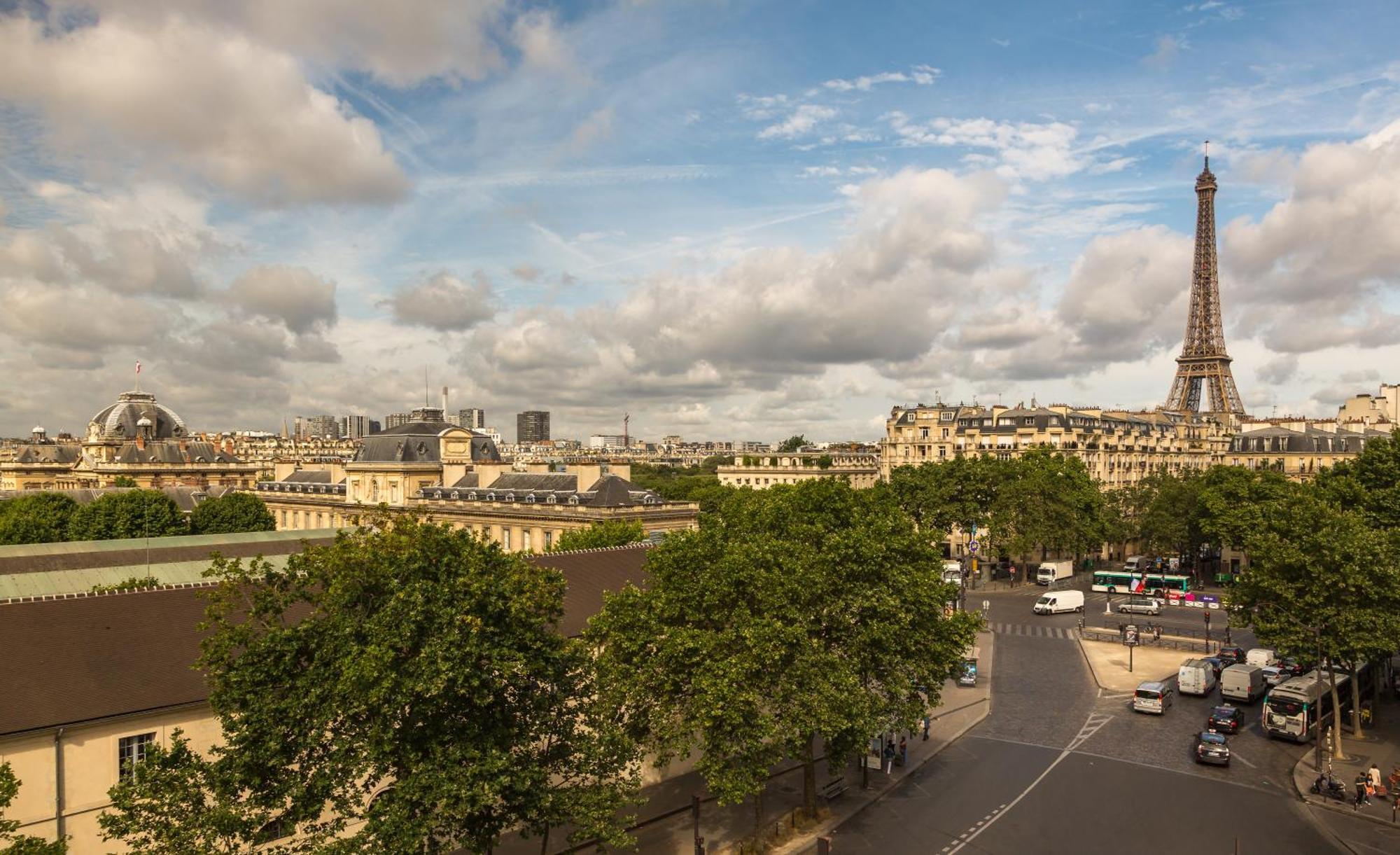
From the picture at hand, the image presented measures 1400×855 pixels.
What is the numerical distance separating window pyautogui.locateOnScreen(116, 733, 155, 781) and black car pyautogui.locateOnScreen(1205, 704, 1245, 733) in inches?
1698

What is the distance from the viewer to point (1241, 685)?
146 feet

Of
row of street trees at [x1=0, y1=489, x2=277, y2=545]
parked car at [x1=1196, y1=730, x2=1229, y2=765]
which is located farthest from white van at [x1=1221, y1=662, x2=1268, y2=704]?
row of street trees at [x1=0, y1=489, x2=277, y2=545]

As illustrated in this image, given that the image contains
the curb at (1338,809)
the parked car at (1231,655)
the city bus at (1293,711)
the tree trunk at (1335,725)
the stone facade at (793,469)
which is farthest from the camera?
the stone facade at (793,469)

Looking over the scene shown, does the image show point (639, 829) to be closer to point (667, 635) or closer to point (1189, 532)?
point (667, 635)

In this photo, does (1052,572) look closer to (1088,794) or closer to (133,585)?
(1088,794)

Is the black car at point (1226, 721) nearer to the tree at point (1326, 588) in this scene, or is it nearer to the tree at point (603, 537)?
the tree at point (1326, 588)

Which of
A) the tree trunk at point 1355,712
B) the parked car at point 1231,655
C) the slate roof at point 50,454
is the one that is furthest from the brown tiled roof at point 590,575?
the slate roof at point 50,454

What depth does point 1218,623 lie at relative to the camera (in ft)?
226

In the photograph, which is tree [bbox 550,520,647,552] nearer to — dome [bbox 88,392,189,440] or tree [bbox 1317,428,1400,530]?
tree [bbox 1317,428,1400,530]

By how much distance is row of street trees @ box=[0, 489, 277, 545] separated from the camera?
74.7 m

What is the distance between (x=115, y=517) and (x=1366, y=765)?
93.3 m

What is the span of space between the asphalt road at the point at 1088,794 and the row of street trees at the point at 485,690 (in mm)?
4462

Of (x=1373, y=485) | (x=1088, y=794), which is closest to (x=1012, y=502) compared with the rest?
(x=1373, y=485)

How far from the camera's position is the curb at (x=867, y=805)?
28.7m
